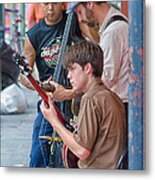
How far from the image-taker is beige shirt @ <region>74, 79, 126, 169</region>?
181cm

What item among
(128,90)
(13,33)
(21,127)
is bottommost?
(21,127)

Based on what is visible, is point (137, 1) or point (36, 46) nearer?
point (137, 1)

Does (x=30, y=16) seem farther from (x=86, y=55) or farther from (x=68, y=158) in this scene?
(x=68, y=158)

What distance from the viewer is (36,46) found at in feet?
6.29

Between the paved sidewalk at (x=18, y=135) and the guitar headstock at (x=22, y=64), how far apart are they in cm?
8

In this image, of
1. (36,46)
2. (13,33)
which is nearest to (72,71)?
(36,46)

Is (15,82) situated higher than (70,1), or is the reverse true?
(70,1)

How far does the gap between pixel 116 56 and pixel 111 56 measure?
21mm


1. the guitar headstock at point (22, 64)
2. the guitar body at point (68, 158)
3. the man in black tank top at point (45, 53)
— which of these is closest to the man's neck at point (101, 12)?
the man in black tank top at point (45, 53)

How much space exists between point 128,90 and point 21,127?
1.66ft

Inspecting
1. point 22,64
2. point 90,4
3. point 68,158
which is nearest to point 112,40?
point 90,4

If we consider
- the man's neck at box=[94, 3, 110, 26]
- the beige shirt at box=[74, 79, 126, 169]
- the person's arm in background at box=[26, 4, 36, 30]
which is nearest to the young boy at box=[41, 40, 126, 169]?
the beige shirt at box=[74, 79, 126, 169]

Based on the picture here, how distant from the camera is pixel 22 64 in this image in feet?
6.35

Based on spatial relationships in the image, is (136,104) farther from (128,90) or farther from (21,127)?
(21,127)
